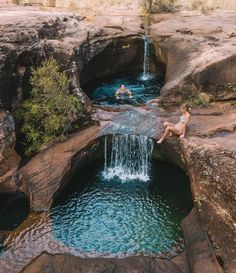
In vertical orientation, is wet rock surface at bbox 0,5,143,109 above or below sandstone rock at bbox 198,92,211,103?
above

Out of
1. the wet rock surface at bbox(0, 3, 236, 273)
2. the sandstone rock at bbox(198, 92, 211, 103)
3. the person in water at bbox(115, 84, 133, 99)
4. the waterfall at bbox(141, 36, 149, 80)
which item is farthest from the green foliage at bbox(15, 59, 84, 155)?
the waterfall at bbox(141, 36, 149, 80)

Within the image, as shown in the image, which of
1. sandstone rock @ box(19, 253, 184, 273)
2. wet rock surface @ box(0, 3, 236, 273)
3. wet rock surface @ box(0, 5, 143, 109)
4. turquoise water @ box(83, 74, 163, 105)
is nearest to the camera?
sandstone rock @ box(19, 253, 184, 273)

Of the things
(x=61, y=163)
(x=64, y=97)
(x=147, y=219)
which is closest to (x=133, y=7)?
(x=64, y=97)

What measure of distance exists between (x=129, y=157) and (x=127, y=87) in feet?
22.0

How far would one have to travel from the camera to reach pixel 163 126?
15.8 metres

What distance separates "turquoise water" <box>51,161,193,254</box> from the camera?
11891 millimetres

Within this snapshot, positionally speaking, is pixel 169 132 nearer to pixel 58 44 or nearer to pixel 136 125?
pixel 136 125

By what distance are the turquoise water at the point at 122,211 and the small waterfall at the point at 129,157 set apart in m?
0.36

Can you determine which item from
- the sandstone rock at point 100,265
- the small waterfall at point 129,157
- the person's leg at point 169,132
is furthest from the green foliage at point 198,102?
the sandstone rock at point 100,265

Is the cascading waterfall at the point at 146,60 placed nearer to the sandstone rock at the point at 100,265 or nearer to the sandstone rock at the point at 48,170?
the sandstone rock at the point at 48,170

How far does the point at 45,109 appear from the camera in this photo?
14.9m

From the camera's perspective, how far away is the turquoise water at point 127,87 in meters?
19.4

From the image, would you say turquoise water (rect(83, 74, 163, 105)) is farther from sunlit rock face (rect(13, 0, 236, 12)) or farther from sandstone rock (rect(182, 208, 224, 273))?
sandstone rock (rect(182, 208, 224, 273))

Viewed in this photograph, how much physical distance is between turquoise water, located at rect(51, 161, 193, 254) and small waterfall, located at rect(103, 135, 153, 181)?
0.36 meters
